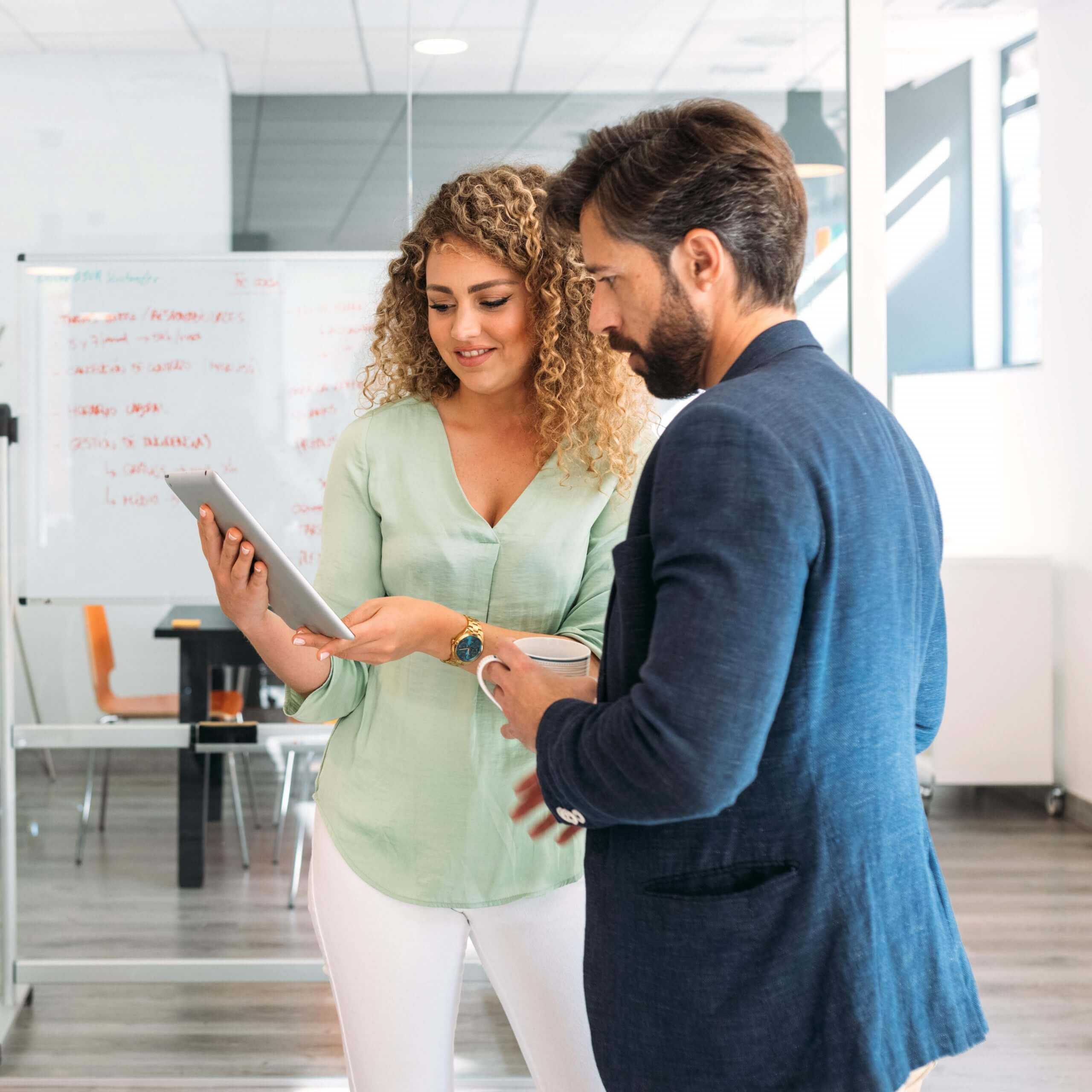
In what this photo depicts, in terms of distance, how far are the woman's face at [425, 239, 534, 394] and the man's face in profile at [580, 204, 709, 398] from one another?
38 cm

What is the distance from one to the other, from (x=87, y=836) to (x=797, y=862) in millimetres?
3182

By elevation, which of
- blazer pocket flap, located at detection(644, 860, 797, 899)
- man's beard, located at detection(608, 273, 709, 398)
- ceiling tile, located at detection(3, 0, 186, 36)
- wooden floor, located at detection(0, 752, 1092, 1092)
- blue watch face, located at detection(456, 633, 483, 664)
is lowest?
wooden floor, located at detection(0, 752, 1092, 1092)

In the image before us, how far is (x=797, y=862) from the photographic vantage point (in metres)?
0.90

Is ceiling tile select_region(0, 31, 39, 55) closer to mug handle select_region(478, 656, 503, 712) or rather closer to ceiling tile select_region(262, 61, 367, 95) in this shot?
ceiling tile select_region(262, 61, 367, 95)

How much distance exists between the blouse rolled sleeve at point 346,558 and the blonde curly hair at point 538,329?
0.13 m

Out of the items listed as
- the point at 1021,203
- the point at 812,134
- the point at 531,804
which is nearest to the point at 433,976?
the point at 531,804

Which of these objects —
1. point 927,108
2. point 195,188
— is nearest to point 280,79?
point 195,188

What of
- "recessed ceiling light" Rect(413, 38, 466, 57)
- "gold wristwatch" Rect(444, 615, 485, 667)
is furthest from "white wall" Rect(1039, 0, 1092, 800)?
"gold wristwatch" Rect(444, 615, 485, 667)

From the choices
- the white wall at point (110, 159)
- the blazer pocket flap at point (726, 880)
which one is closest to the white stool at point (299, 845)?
the white wall at point (110, 159)

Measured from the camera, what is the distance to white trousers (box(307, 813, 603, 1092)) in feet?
4.55

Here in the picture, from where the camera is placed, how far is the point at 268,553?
119 cm

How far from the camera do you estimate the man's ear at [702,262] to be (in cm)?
95

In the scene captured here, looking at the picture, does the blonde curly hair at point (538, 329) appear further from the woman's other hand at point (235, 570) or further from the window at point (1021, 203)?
the window at point (1021, 203)

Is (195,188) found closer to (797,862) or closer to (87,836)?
(87,836)
